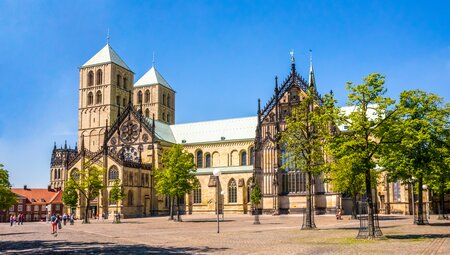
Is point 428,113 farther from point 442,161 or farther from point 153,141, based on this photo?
point 153,141

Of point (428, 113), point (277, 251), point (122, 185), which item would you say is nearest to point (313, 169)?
point (428, 113)

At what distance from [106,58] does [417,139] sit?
89410 millimetres

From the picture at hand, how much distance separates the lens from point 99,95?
109 m

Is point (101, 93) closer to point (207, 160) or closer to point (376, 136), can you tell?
point (207, 160)

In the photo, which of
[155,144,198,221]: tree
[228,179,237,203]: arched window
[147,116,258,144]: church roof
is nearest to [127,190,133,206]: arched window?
[147,116,258,144]: church roof

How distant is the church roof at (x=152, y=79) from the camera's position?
12331 cm

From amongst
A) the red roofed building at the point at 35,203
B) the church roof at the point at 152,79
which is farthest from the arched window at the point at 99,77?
the red roofed building at the point at 35,203

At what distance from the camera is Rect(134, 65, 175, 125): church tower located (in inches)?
4761

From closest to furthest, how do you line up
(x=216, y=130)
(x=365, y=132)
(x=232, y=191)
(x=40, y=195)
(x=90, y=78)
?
(x=365, y=132) < (x=232, y=191) < (x=216, y=130) < (x=90, y=78) < (x=40, y=195)

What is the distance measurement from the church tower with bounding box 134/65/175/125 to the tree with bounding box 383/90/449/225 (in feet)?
274

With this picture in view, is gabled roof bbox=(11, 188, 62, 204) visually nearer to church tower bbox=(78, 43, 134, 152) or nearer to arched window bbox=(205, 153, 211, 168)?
church tower bbox=(78, 43, 134, 152)

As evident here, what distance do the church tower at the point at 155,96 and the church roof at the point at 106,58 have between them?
9572mm

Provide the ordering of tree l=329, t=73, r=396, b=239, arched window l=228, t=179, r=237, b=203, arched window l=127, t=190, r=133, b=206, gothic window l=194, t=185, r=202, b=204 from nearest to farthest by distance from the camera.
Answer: tree l=329, t=73, r=396, b=239 < arched window l=127, t=190, r=133, b=206 < arched window l=228, t=179, r=237, b=203 < gothic window l=194, t=185, r=202, b=204

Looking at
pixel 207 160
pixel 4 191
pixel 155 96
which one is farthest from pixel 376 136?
pixel 155 96
